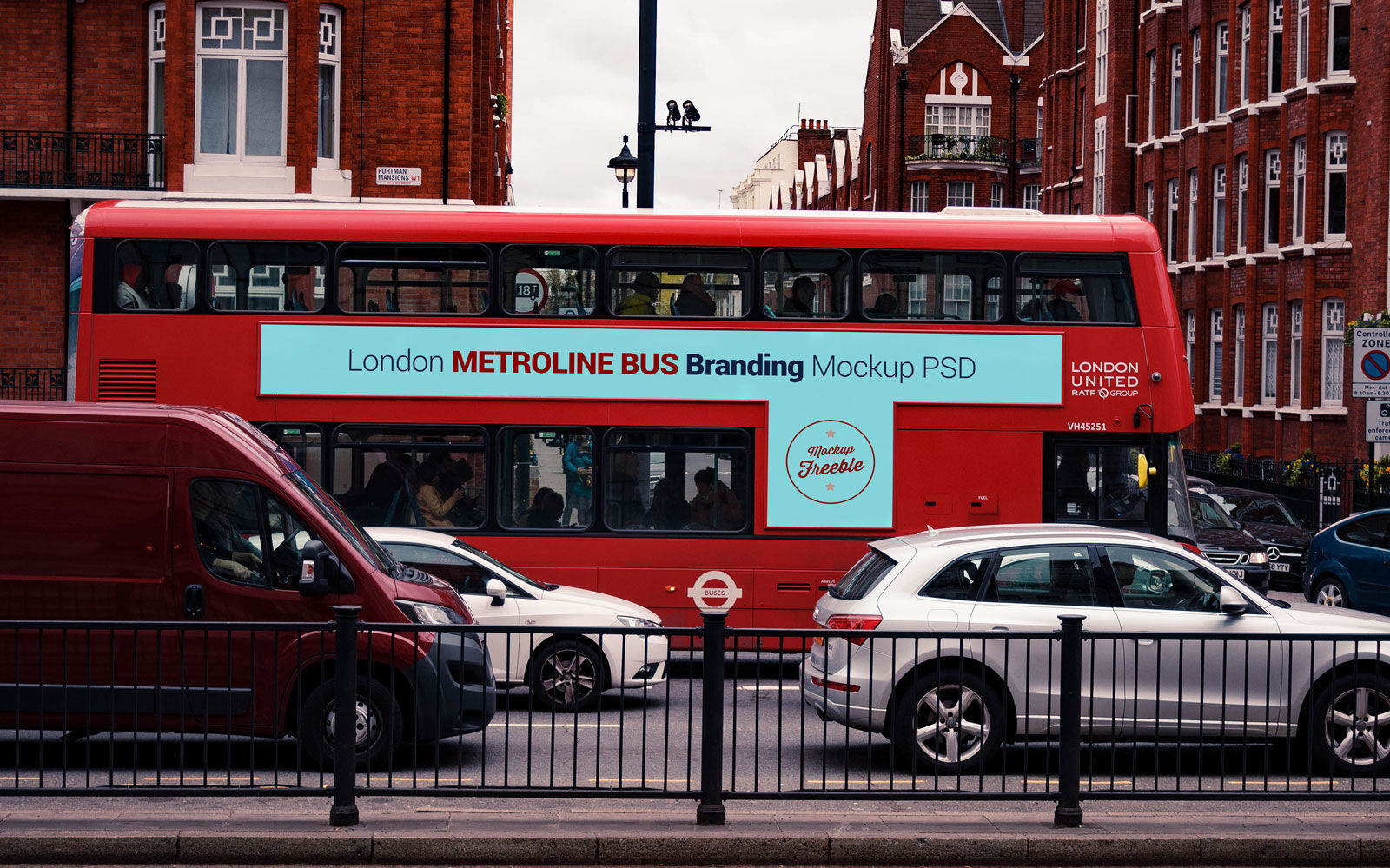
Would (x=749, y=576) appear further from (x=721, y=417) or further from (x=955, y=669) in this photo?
(x=955, y=669)

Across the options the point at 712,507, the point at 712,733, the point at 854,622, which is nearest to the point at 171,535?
the point at 712,733

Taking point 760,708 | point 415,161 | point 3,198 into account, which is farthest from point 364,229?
point 3,198

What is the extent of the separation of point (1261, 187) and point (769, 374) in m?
25.5

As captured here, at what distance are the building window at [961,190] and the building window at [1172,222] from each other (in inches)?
1038

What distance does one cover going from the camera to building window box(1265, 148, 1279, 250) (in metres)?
35.1

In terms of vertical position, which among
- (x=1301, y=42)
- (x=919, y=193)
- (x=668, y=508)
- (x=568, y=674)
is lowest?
(x=568, y=674)

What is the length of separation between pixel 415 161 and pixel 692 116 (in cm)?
534

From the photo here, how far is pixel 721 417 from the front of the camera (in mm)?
13992

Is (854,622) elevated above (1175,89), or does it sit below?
below

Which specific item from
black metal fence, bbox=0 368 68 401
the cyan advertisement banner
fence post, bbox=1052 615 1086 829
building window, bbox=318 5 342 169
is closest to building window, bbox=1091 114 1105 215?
building window, bbox=318 5 342 169

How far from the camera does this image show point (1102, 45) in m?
47.9

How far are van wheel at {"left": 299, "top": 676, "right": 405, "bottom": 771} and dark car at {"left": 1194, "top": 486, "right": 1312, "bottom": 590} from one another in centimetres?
1480

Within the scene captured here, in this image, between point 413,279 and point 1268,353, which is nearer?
point 413,279

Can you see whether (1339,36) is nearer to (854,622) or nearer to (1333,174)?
(1333,174)
